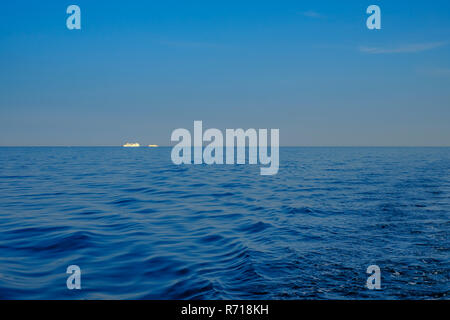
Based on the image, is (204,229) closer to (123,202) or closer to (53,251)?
(53,251)

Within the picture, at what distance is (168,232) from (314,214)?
5.93 meters

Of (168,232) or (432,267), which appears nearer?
(432,267)

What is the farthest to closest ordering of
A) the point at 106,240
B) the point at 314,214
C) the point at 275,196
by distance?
the point at 275,196 → the point at 314,214 → the point at 106,240

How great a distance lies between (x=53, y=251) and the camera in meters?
8.46

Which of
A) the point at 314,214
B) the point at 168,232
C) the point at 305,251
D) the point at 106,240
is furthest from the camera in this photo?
the point at 314,214

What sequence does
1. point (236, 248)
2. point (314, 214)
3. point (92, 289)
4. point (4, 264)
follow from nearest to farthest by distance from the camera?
point (92, 289) → point (4, 264) → point (236, 248) → point (314, 214)

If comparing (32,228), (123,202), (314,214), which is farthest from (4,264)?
(314,214)

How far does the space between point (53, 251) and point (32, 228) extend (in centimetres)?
307

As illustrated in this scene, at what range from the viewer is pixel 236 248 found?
344 inches

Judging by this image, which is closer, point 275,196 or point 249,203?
point 249,203

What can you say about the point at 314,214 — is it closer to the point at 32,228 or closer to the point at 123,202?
the point at 123,202

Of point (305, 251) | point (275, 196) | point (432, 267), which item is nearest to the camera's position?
point (432, 267)
